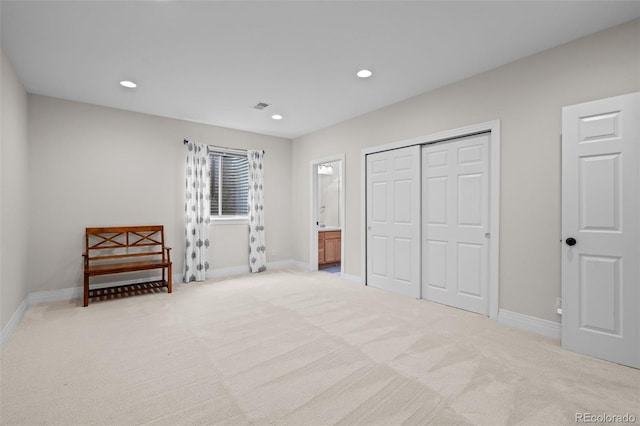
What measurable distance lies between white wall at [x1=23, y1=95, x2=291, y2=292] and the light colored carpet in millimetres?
912

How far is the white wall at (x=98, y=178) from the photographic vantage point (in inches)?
150

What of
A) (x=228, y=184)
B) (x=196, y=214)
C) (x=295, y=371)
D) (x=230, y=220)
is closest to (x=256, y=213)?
(x=230, y=220)

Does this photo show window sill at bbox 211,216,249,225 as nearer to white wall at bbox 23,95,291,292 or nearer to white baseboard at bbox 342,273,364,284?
white wall at bbox 23,95,291,292

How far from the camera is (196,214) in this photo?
4.88 m

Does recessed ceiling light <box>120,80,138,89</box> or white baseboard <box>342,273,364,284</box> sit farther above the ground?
recessed ceiling light <box>120,80,138,89</box>

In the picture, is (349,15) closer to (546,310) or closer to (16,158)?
(546,310)

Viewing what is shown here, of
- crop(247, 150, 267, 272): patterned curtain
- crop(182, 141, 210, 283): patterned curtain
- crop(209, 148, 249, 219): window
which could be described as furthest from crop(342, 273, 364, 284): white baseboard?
crop(182, 141, 210, 283): patterned curtain

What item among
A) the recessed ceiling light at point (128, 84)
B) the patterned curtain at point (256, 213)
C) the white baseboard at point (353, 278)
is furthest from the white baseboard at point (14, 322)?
the white baseboard at point (353, 278)

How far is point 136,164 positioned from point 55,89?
1226 mm

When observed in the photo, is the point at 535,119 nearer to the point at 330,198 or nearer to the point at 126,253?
the point at 330,198

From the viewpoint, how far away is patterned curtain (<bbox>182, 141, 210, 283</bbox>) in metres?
4.81

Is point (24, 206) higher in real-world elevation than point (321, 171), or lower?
lower

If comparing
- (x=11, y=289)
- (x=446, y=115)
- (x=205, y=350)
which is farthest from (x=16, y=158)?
(x=446, y=115)

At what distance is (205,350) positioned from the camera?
98.7 inches
